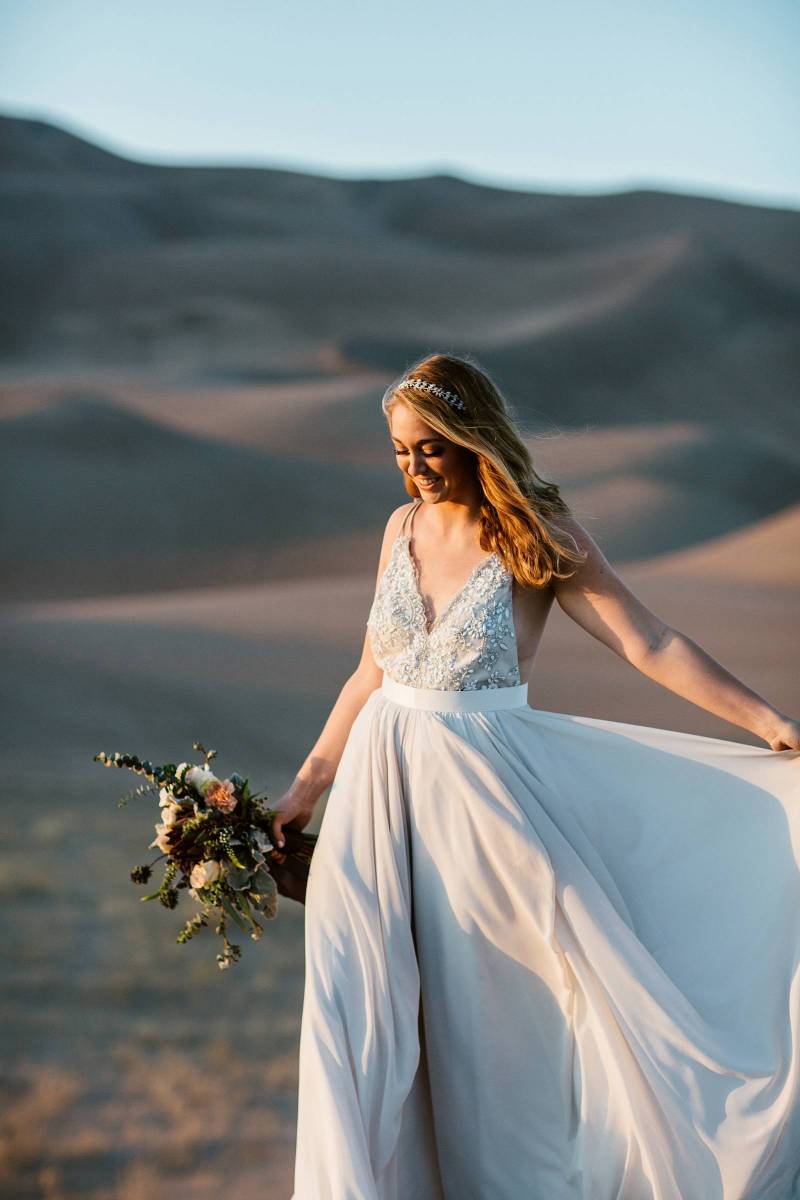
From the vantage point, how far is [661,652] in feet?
12.5

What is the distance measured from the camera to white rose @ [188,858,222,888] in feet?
12.3

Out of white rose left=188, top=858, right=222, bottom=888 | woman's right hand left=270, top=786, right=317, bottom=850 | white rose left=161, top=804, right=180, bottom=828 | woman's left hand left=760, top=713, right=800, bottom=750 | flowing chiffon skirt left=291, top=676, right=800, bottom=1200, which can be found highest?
woman's right hand left=270, top=786, right=317, bottom=850

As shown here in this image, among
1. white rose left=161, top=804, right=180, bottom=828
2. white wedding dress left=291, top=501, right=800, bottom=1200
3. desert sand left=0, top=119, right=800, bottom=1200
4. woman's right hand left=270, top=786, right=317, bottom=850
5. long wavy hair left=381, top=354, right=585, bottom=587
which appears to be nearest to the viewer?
white wedding dress left=291, top=501, right=800, bottom=1200

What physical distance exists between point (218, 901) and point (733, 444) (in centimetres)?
3208

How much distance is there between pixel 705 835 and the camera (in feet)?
12.8

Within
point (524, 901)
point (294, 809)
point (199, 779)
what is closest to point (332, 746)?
point (294, 809)

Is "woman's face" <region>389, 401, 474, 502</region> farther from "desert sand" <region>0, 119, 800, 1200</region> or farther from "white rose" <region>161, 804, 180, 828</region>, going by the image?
"white rose" <region>161, 804, 180, 828</region>

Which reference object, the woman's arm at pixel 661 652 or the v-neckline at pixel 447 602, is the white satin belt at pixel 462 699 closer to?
the v-neckline at pixel 447 602

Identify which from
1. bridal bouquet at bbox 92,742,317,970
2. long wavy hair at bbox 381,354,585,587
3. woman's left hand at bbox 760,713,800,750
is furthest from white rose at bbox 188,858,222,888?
woman's left hand at bbox 760,713,800,750

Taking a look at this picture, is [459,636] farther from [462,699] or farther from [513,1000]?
[513,1000]

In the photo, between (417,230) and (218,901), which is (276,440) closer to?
(218,901)

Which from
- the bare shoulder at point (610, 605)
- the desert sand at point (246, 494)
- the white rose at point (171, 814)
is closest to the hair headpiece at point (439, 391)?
the desert sand at point (246, 494)

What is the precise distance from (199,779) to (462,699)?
31.1 inches

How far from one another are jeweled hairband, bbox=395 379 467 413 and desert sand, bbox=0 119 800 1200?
0.28m
